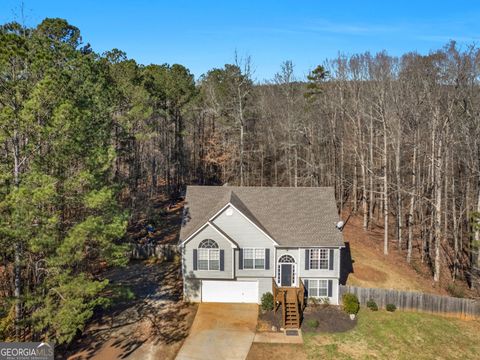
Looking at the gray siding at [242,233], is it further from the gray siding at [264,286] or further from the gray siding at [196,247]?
the gray siding at [196,247]

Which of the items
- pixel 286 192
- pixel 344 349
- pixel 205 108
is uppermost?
pixel 205 108

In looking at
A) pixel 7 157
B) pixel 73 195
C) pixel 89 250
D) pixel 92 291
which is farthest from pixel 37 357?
pixel 7 157

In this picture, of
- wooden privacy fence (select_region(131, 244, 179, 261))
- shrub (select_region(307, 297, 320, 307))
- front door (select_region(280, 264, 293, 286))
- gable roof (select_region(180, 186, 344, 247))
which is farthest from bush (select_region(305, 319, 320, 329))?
wooden privacy fence (select_region(131, 244, 179, 261))

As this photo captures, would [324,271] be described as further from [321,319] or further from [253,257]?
[253,257]

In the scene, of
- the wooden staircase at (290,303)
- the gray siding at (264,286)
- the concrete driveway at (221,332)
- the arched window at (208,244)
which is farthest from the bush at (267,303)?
the arched window at (208,244)

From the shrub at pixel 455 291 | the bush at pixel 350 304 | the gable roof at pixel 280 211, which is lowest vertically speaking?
the shrub at pixel 455 291

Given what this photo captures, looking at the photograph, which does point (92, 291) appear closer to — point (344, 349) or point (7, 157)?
point (7, 157)

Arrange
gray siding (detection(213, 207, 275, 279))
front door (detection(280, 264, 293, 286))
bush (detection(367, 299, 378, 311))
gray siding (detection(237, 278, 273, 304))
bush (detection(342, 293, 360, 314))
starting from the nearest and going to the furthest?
bush (detection(342, 293, 360, 314))
bush (detection(367, 299, 378, 311))
gray siding (detection(213, 207, 275, 279))
gray siding (detection(237, 278, 273, 304))
front door (detection(280, 264, 293, 286))

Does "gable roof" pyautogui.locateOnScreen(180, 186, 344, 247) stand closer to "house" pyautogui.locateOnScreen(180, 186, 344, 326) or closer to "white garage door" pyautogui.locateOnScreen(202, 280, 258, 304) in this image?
"house" pyautogui.locateOnScreen(180, 186, 344, 326)
